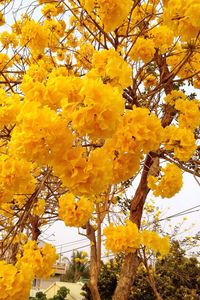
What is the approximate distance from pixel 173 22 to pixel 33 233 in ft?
16.3

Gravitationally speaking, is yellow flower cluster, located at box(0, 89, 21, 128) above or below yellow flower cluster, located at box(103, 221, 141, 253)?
above

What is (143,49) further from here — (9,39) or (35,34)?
(9,39)

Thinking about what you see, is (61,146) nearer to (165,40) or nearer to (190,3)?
(190,3)

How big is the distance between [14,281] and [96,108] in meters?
0.81

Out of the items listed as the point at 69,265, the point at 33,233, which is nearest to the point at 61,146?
the point at 33,233

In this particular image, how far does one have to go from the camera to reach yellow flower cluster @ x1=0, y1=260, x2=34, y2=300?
5.69 ft

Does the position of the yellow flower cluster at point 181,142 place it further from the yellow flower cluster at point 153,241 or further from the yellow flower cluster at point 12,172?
the yellow flower cluster at point 153,241

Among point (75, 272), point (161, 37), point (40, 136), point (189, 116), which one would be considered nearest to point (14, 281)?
point (40, 136)

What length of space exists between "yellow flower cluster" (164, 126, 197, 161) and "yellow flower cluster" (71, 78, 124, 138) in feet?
2.93

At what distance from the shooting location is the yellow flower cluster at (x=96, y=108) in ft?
4.57

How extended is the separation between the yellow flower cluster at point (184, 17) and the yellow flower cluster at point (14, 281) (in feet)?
3.81

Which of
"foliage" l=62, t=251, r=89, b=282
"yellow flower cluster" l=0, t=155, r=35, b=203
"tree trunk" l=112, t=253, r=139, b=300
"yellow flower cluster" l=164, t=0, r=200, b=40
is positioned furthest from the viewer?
"foliage" l=62, t=251, r=89, b=282

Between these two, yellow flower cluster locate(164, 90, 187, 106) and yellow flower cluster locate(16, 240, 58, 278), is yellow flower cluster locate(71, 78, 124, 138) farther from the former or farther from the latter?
yellow flower cluster locate(164, 90, 187, 106)

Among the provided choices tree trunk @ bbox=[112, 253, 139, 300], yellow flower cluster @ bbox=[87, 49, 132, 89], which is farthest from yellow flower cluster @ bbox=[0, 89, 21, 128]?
tree trunk @ bbox=[112, 253, 139, 300]
